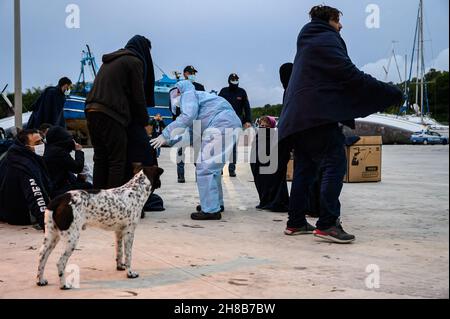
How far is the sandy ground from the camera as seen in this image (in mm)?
3426

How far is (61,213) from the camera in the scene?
347cm

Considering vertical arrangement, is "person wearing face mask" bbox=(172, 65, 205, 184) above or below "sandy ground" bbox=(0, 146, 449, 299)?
above

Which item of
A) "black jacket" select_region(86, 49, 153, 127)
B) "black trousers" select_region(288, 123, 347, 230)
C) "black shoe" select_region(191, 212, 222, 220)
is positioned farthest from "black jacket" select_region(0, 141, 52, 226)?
"black trousers" select_region(288, 123, 347, 230)

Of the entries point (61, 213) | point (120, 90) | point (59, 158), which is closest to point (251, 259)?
point (61, 213)

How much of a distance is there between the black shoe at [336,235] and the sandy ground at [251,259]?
70mm

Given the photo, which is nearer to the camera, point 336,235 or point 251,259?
point 251,259

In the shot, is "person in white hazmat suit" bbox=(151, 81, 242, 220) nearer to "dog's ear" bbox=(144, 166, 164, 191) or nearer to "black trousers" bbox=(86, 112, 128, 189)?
"black trousers" bbox=(86, 112, 128, 189)

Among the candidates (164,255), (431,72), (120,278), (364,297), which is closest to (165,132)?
(164,255)

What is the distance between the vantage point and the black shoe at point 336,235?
4.86 m

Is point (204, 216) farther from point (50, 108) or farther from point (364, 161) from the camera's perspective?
point (364, 161)

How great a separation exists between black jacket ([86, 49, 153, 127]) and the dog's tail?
214 centimetres

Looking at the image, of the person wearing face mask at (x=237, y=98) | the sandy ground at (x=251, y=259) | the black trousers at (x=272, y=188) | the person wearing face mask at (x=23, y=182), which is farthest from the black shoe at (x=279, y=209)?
the person wearing face mask at (x=237, y=98)

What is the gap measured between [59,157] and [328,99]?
2.77 m

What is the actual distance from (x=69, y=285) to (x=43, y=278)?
0.19 meters
